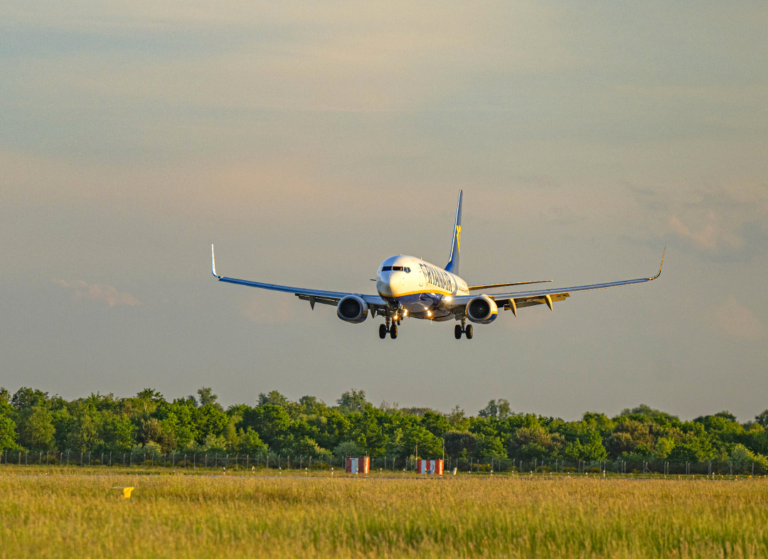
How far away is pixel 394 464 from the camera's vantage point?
122438 mm

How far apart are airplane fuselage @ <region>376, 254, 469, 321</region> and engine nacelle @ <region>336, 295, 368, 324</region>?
10.2 ft

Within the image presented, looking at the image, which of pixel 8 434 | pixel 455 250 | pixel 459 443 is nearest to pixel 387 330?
pixel 455 250

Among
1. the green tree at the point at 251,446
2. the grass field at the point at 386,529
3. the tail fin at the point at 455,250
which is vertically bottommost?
the grass field at the point at 386,529

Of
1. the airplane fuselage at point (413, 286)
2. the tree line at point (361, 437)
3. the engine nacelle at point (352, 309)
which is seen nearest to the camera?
the airplane fuselage at point (413, 286)

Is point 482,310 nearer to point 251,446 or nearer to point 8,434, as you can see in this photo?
point 251,446

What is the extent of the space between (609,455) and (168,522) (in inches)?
4835

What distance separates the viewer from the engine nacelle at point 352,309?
63938 millimetres

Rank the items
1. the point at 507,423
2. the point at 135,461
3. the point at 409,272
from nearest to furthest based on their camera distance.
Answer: the point at 409,272 < the point at 135,461 < the point at 507,423

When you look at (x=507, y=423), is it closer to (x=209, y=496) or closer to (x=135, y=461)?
(x=135, y=461)

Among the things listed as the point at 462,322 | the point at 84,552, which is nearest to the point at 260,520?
the point at 84,552

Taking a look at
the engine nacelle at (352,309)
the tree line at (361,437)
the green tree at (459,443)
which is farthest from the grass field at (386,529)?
the green tree at (459,443)

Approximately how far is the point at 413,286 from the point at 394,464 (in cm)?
6685

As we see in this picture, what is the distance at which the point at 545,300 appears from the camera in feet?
231

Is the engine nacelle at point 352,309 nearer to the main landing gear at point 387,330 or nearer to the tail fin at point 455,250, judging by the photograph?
the main landing gear at point 387,330
